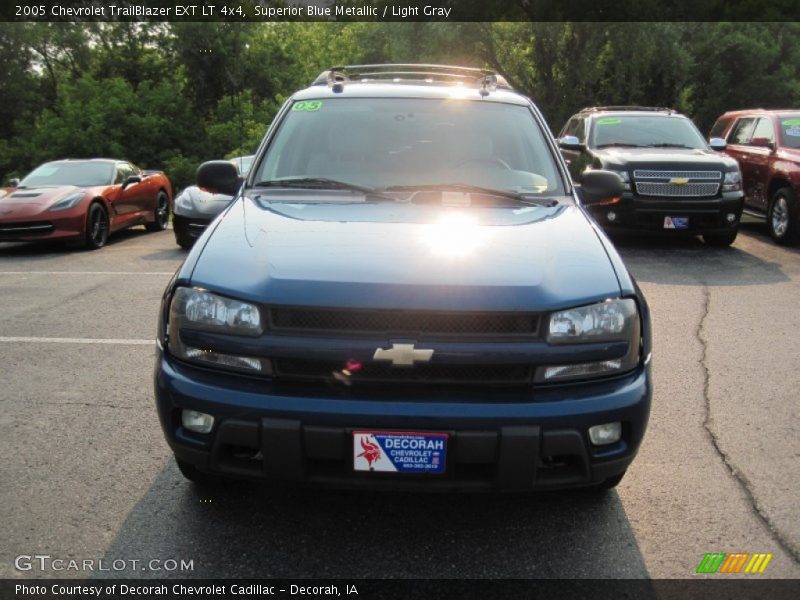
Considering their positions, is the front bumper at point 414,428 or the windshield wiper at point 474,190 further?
the windshield wiper at point 474,190

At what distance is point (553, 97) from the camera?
1217 inches

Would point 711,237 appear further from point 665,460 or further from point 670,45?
point 670,45

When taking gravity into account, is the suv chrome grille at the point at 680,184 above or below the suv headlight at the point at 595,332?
below

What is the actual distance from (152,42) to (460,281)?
3637 cm

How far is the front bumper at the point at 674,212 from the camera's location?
33.9ft

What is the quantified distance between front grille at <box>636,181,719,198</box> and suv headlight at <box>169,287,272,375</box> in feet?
27.8

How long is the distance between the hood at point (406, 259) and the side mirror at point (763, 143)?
955 centimetres

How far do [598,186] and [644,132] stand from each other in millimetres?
7837

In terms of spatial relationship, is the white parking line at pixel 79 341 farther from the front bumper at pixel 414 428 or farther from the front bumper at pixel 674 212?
the front bumper at pixel 674 212

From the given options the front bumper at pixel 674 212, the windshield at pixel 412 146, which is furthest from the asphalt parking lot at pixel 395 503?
the front bumper at pixel 674 212

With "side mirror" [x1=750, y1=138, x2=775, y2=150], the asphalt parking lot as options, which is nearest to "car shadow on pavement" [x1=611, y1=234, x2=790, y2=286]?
"side mirror" [x1=750, y1=138, x2=775, y2=150]

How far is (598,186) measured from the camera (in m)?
4.55
